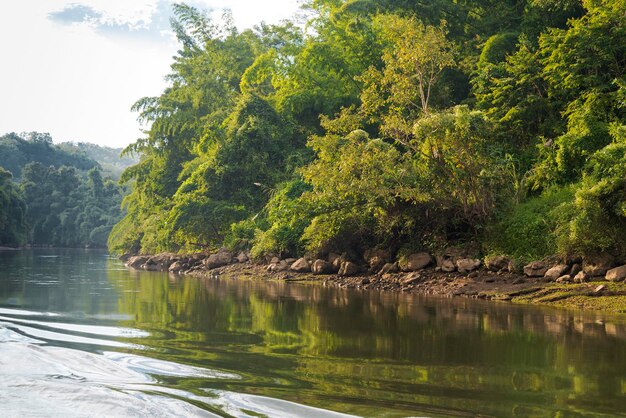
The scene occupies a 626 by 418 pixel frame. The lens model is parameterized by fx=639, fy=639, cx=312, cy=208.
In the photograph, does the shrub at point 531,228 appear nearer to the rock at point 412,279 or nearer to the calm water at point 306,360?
the rock at point 412,279

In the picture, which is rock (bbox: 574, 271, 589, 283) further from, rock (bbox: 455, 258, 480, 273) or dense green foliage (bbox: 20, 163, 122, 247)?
dense green foliage (bbox: 20, 163, 122, 247)

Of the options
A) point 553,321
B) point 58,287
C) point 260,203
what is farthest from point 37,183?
point 553,321

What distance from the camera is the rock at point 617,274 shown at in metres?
13.4

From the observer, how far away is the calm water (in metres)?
5.15

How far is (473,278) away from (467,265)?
69 cm

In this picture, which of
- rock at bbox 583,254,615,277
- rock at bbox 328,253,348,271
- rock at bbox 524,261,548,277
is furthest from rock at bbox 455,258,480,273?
rock at bbox 328,253,348,271

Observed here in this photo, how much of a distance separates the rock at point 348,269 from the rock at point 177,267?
34.9 feet

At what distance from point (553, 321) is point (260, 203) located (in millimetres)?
20794

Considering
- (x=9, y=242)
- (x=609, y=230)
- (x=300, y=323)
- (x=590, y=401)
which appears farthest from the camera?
(x=9, y=242)

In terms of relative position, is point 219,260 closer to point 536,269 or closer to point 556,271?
point 536,269

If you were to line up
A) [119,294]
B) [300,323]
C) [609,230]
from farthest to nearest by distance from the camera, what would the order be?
1. [119,294]
2. [609,230]
3. [300,323]

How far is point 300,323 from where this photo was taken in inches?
416

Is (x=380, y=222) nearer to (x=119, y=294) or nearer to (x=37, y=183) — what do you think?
(x=119, y=294)

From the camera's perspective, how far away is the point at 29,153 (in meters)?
90.2
